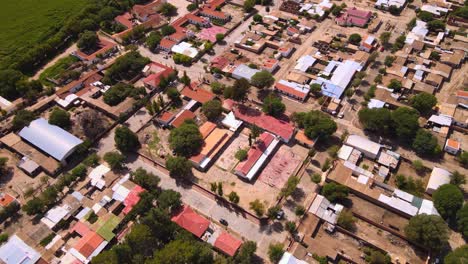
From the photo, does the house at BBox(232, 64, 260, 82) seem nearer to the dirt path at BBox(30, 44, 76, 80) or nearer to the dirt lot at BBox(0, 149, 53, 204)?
the dirt lot at BBox(0, 149, 53, 204)

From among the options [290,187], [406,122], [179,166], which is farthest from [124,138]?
[406,122]

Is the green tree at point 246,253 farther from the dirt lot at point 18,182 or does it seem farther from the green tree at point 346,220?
the dirt lot at point 18,182

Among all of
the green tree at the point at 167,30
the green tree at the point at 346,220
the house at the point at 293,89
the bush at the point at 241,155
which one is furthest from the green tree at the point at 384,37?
the green tree at the point at 167,30

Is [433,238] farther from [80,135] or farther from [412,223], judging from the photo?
[80,135]

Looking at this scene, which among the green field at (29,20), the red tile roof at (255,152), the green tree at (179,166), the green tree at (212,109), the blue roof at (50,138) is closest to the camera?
the green tree at (179,166)

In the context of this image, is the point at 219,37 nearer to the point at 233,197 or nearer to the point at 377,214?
the point at 233,197

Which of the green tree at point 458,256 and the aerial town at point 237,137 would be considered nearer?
the green tree at point 458,256

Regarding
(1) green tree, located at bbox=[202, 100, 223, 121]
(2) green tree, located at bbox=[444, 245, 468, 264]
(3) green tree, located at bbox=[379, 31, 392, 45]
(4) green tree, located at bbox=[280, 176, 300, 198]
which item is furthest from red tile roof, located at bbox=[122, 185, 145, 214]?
(3) green tree, located at bbox=[379, 31, 392, 45]
